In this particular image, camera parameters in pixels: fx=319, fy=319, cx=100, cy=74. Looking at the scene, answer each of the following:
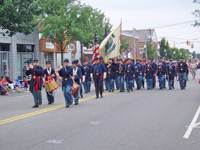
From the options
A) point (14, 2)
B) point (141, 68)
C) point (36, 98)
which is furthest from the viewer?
point (141, 68)

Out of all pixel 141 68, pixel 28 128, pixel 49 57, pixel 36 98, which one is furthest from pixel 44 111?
pixel 49 57

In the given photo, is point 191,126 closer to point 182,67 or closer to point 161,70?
point 161,70

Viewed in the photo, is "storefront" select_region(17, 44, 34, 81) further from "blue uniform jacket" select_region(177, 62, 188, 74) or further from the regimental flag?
"blue uniform jacket" select_region(177, 62, 188, 74)

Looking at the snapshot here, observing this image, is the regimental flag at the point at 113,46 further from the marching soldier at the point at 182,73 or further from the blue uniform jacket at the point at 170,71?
the marching soldier at the point at 182,73

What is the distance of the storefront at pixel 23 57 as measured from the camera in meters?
31.6

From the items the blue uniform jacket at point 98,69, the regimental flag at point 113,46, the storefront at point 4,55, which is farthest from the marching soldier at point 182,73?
the storefront at point 4,55

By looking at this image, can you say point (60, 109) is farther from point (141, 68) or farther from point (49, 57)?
point (49, 57)

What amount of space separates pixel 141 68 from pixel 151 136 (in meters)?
13.9

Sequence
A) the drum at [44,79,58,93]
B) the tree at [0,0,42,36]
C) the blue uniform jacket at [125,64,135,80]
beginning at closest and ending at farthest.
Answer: the drum at [44,79,58,93], the tree at [0,0,42,36], the blue uniform jacket at [125,64,135,80]

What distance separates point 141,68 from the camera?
68.6 ft

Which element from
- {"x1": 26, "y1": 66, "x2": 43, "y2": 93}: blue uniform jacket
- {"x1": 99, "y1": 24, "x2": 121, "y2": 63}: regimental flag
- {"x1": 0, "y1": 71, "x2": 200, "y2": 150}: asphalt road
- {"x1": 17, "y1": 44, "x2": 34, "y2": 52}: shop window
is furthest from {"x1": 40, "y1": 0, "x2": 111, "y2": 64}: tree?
{"x1": 0, "y1": 71, "x2": 200, "y2": 150}: asphalt road

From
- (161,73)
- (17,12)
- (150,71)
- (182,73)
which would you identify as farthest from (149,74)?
(17,12)

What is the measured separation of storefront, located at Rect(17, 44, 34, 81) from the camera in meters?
31.6

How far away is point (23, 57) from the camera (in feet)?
106
